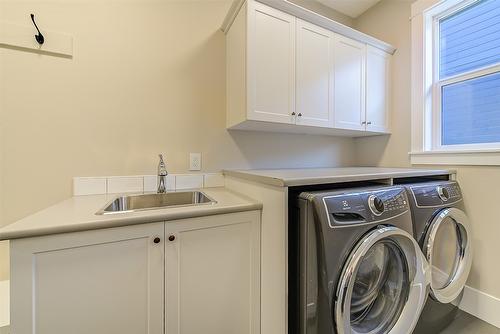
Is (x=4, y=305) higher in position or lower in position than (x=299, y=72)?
lower

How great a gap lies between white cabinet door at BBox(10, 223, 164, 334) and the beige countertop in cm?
3

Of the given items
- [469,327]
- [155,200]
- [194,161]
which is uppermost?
[194,161]

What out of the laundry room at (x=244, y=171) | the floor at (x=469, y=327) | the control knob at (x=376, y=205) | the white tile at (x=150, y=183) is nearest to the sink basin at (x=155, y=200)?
the laundry room at (x=244, y=171)

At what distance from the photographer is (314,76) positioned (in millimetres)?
1707

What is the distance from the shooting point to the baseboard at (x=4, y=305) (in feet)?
3.16

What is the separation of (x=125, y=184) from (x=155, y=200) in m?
0.24

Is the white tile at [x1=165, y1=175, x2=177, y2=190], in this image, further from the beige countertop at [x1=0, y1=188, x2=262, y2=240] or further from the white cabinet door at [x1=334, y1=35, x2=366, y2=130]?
the white cabinet door at [x1=334, y1=35, x2=366, y2=130]

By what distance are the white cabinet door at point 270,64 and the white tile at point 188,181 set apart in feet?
2.09

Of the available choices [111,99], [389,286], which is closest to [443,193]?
[389,286]

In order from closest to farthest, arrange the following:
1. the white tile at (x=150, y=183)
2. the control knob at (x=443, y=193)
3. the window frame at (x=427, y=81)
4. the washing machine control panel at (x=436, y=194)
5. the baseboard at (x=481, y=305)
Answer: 1. the washing machine control panel at (x=436, y=194)
2. the control knob at (x=443, y=193)
3. the baseboard at (x=481, y=305)
4. the white tile at (x=150, y=183)
5. the window frame at (x=427, y=81)

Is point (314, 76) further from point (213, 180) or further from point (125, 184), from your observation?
point (125, 184)

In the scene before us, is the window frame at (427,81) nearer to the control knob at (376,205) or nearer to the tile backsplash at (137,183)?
the control knob at (376,205)

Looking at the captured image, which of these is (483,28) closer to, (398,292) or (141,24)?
(398,292)

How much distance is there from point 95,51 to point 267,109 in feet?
3.93
